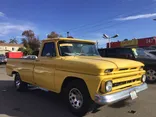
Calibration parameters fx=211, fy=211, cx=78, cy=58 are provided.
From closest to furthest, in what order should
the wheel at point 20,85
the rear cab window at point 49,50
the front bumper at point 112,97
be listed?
the front bumper at point 112,97 → the rear cab window at point 49,50 → the wheel at point 20,85

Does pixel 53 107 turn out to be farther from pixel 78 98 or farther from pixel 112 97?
pixel 112 97

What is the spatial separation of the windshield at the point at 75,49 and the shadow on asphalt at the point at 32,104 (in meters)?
1.66

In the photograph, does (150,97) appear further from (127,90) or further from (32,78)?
(32,78)

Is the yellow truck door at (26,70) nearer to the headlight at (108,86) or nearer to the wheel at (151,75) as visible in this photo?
the headlight at (108,86)

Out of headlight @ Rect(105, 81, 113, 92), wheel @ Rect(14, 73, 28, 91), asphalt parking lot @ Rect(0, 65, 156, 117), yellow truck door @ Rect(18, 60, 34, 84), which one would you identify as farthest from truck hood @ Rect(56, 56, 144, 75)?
wheel @ Rect(14, 73, 28, 91)

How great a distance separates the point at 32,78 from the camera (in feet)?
24.2

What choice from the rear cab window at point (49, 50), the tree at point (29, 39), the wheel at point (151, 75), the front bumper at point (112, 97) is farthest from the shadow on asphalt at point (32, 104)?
the tree at point (29, 39)

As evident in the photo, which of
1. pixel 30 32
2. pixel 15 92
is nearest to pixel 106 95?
pixel 15 92

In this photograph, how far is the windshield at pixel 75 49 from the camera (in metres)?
6.27

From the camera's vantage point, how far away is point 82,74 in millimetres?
5188

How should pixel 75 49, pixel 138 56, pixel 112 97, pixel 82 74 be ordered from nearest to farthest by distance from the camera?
Answer: pixel 112 97, pixel 82 74, pixel 75 49, pixel 138 56

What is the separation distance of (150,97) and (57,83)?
3382mm

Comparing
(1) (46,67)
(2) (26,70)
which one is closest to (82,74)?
(1) (46,67)

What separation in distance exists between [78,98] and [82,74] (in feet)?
2.27
